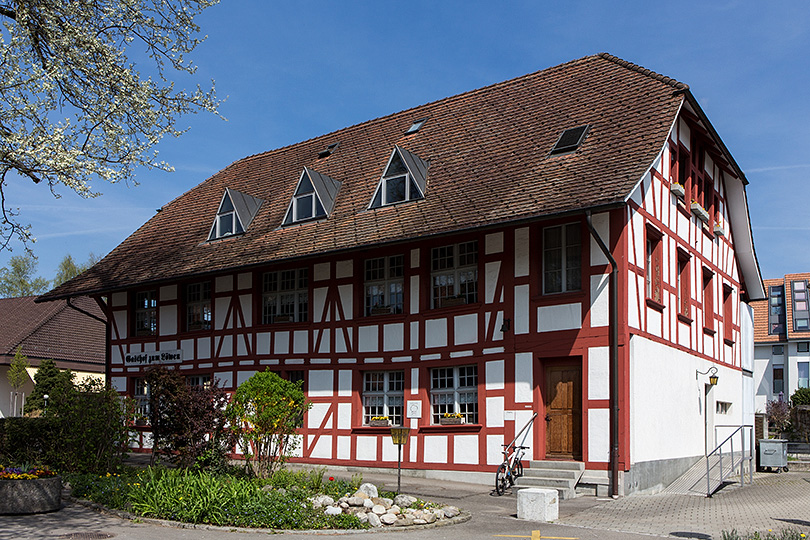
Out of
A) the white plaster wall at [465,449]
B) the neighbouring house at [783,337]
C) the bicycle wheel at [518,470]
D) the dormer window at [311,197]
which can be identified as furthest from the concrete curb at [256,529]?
the neighbouring house at [783,337]

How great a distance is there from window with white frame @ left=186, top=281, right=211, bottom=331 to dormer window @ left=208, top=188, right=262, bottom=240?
1.41 metres

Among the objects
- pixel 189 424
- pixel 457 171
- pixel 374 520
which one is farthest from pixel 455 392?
pixel 374 520

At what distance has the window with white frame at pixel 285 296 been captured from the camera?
72.1 ft

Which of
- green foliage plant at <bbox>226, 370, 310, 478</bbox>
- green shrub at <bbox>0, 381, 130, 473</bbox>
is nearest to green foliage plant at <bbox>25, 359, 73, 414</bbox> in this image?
green shrub at <bbox>0, 381, 130, 473</bbox>

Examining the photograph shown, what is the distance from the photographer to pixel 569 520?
13.3 meters

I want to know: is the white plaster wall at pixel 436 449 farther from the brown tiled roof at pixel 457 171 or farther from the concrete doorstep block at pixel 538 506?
the concrete doorstep block at pixel 538 506

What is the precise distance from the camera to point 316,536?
37.8 ft

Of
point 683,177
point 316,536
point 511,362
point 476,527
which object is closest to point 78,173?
point 316,536

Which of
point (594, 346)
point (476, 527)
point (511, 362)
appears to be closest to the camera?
point (476, 527)

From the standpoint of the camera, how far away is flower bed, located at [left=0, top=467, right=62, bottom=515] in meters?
12.6

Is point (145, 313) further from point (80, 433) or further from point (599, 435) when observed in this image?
point (599, 435)

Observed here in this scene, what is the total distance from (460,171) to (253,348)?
22.9 ft

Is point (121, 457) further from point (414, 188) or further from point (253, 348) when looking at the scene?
point (414, 188)

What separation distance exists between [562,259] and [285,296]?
7.85 metres
